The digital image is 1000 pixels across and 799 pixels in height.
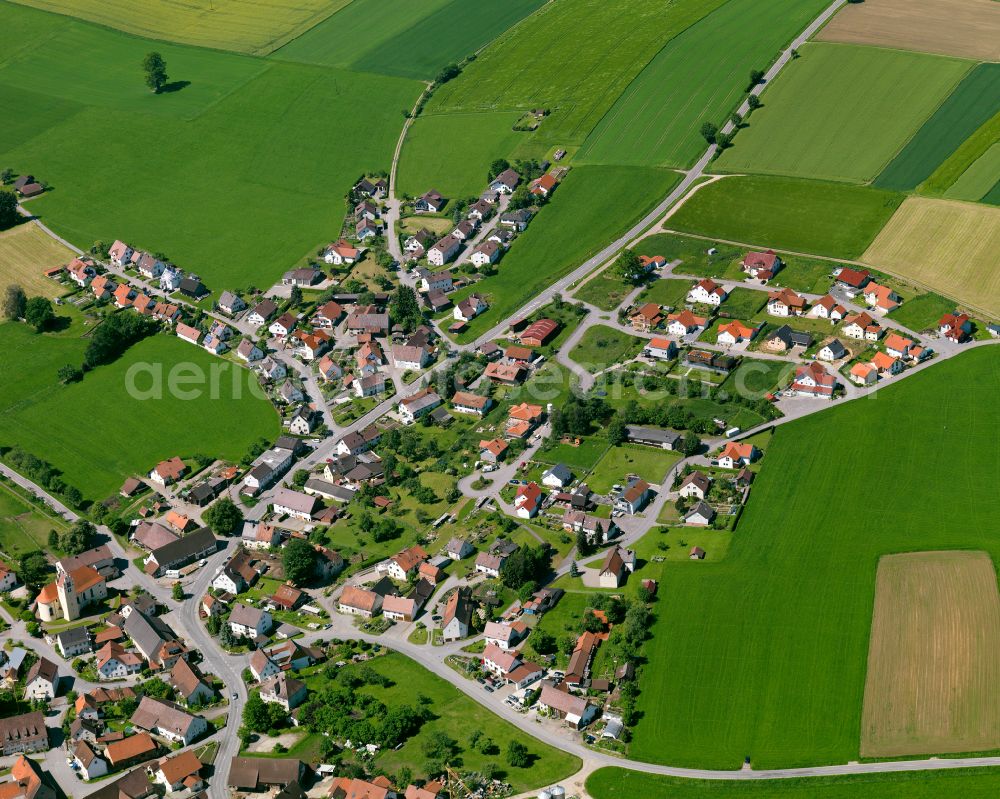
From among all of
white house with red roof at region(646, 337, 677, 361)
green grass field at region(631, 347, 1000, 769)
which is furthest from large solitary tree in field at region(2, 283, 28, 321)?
green grass field at region(631, 347, 1000, 769)

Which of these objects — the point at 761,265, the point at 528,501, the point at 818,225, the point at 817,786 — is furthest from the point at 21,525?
the point at 818,225

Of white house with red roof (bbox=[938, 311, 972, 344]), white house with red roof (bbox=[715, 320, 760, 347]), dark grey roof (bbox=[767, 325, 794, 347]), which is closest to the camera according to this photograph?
white house with red roof (bbox=[938, 311, 972, 344])

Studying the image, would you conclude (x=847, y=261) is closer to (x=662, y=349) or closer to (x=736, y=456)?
(x=662, y=349)

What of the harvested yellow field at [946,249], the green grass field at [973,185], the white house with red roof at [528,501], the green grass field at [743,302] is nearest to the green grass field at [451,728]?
the white house with red roof at [528,501]

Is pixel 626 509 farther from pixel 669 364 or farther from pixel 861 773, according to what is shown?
pixel 861 773

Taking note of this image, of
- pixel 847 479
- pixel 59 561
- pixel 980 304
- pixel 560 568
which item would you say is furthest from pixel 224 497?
pixel 980 304

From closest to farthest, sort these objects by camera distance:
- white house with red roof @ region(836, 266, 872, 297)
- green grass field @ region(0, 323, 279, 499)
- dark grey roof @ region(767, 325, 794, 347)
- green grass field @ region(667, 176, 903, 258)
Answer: green grass field @ region(0, 323, 279, 499) → dark grey roof @ region(767, 325, 794, 347) → white house with red roof @ region(836, 266, 872, 297) → green grass field @ region(667, 176, 903, 258)

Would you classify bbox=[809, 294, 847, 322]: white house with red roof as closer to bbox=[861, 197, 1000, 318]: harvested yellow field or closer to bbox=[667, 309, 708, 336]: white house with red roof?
bbox=[861, 197, 1000, 318]: harvested yellow field

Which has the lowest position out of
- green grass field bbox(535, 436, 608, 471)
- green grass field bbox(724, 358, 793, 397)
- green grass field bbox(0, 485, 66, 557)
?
green grass field bbox(0, 485, 66, 557)
